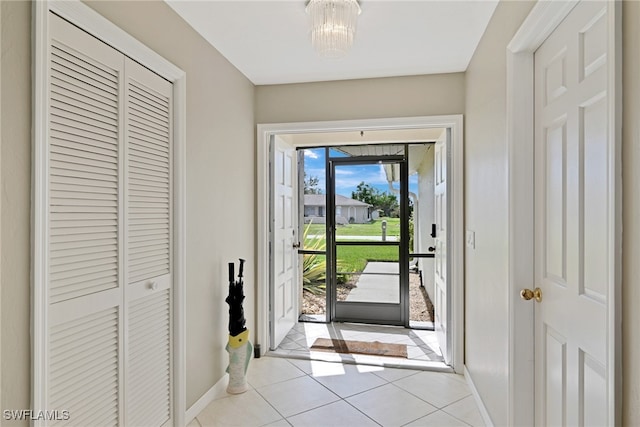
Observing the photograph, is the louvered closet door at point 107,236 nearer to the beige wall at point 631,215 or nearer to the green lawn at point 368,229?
the beige wall at point 631,215

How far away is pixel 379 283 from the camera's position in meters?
4.30

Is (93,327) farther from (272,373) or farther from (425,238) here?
(425,238)

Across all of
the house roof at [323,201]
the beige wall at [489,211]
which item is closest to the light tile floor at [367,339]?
the beige wall at [489,211]

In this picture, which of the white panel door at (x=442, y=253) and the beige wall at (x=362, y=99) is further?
the white panel door at (x=442, y=253)

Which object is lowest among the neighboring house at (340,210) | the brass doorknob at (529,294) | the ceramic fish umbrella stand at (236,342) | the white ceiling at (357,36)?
the ceramic fish umbrella stand at (236,342)

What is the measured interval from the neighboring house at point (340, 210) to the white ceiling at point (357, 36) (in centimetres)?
164

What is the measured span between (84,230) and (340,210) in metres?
3.16

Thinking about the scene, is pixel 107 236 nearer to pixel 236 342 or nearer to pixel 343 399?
pixel 236 342

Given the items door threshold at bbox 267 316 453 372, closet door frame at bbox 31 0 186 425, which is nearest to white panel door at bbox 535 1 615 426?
door threshold at bbox 267 316 453 372

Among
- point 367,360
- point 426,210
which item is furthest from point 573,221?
point 426,210

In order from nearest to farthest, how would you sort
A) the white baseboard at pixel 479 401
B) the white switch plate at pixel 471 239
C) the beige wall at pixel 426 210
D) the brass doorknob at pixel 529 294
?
the brass doorknob at pixel 529 294
the white baseboard at pixel 479 401
the white switch plate at pixel 471 239
the beige wall at pixel 426 210

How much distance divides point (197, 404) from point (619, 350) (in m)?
2.27

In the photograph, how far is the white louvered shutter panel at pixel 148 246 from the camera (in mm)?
→ 1744

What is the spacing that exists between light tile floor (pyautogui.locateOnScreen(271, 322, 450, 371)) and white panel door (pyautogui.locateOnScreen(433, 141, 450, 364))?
15cm
